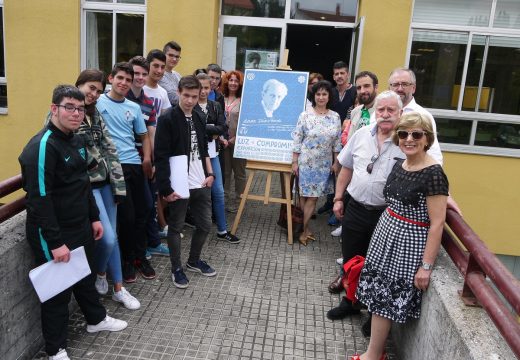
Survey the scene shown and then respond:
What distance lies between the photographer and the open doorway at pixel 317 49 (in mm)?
11124

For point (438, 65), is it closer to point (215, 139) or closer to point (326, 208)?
point (326, 208)

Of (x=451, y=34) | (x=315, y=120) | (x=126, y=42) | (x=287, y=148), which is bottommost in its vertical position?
(x=287, y=148)

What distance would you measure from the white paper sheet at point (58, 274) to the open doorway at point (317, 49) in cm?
903

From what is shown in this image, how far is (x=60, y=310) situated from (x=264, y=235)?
2.83m

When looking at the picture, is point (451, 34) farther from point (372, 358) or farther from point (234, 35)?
point (372, 358)

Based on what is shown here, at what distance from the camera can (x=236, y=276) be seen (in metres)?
4.22

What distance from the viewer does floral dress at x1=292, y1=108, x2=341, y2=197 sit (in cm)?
476

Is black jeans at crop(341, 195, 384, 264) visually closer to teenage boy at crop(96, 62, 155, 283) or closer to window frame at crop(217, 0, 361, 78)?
teenage boy at crop(96, 62, 155, 283)

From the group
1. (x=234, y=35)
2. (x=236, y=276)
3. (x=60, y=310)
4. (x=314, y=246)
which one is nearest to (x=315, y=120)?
(x=314, y=246)

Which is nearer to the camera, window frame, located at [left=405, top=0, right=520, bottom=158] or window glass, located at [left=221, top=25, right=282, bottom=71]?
window frame, located at [left=405, top=0, right=520, bottom=158]

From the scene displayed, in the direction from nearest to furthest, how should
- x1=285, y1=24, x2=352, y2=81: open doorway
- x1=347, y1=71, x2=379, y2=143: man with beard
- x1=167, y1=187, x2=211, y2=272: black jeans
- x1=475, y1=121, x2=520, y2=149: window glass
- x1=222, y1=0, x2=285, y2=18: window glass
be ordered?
x1=167, y1=187, x2=211, y2=272: black jeans < x1=347, y1=71, x2=379, y2=143: man with beard < x1=475, y1=121, x2=520, y2=149: window glass < x1=222, y1=0, x2=285, y2=18: window glass < x1=285, y1=24, x2=352, y2=81: open doorway

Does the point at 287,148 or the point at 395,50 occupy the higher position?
the point at 395,50

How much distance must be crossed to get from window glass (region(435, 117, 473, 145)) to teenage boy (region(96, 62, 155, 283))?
17.8 feet

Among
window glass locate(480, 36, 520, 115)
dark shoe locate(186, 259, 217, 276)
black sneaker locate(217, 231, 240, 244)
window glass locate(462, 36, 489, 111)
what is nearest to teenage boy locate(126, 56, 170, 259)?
dark shoe locate(186, 259, 217, 276)
